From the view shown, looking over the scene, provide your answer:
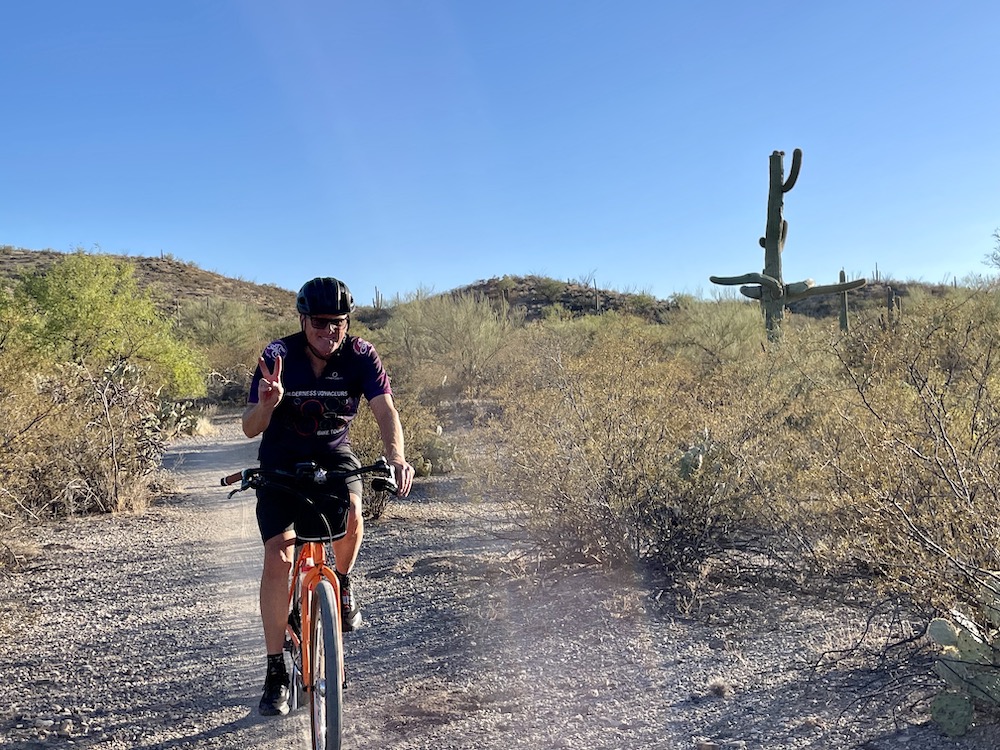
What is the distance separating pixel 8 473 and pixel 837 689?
6.03 metres

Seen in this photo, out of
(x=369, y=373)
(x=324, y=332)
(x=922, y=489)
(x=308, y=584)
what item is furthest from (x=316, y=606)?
(x=922, y=489)

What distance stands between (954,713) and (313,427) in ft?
9.45


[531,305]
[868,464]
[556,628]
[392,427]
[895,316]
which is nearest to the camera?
[392,427]

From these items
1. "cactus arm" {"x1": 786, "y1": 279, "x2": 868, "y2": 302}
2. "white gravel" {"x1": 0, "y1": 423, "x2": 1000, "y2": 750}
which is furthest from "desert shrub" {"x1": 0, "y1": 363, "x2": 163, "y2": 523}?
"cactus arm" {"x1": 786, "y1": 279, "x2": 868, "y2": 302}

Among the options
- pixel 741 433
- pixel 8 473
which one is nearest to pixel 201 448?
pixel 8 473

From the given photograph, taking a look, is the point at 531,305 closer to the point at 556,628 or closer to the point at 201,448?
the point at 201,448

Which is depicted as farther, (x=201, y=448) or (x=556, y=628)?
→ (x=201, y=448)

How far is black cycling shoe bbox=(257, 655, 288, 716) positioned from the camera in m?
3.28

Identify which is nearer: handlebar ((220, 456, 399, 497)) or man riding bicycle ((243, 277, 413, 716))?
handlebar ((220, 456, 399, 497))

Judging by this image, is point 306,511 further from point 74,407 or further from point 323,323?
point 74,407

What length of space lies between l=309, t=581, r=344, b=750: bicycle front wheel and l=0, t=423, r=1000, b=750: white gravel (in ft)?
1.51

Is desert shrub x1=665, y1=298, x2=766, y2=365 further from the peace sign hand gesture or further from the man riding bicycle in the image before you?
the peace sign hand gesture

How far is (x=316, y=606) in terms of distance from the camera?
9.80ft

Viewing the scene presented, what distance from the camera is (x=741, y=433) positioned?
217 inches
